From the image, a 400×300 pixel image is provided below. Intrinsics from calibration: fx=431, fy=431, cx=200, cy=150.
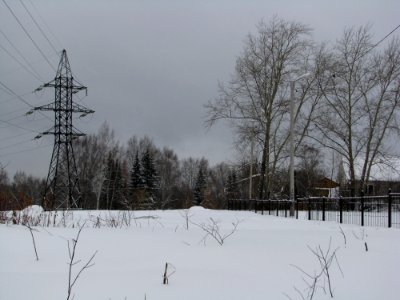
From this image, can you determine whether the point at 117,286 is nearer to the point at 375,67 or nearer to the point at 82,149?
the point at 375,67

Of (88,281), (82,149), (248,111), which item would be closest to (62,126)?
(248,111)

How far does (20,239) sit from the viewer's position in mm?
5305

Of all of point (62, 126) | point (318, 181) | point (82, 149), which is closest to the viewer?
point (62, 126)

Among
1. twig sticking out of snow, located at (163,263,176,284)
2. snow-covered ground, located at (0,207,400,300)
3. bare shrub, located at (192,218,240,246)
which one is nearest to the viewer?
snow-covered ground, located at (0,207,400,300)

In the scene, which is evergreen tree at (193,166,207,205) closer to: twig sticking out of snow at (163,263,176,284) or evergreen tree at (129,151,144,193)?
Result: evergreen tree at (129,151,144,193)

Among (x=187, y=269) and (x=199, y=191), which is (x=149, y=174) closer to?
(x=199, y=191)

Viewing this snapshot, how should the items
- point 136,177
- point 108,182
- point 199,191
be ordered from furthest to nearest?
point 199,191 → point 136,177 → point 108,182

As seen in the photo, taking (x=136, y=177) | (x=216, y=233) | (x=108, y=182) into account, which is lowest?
(x=216, y=233)

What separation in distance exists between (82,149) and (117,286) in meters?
52.6

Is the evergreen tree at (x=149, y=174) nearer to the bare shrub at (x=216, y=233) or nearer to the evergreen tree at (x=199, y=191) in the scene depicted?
the evergreen tree at (x=199, y=191)

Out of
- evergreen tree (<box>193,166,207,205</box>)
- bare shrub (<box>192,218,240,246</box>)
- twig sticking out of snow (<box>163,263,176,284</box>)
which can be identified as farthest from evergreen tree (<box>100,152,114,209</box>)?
twig sticking out of snow (<box>163,263,176,284</box>)

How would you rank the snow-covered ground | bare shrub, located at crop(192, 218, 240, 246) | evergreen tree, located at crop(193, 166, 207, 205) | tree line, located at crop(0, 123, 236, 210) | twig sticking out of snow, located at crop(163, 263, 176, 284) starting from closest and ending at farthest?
the snow-covered ground < twig sticking out of snow, located at crop(163, 263, 176, 284) < bare shrub, located at crop(192, 218, 240, 246) < tree line, located at crop(0, 123, 236, 210) < evergreen tree, located at crop(193, 166, 207, 205)

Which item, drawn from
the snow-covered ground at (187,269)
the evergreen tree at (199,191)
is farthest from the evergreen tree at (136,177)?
the snow-covered ground at (187,269)

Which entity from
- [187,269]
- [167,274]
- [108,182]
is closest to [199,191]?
[108,182]
